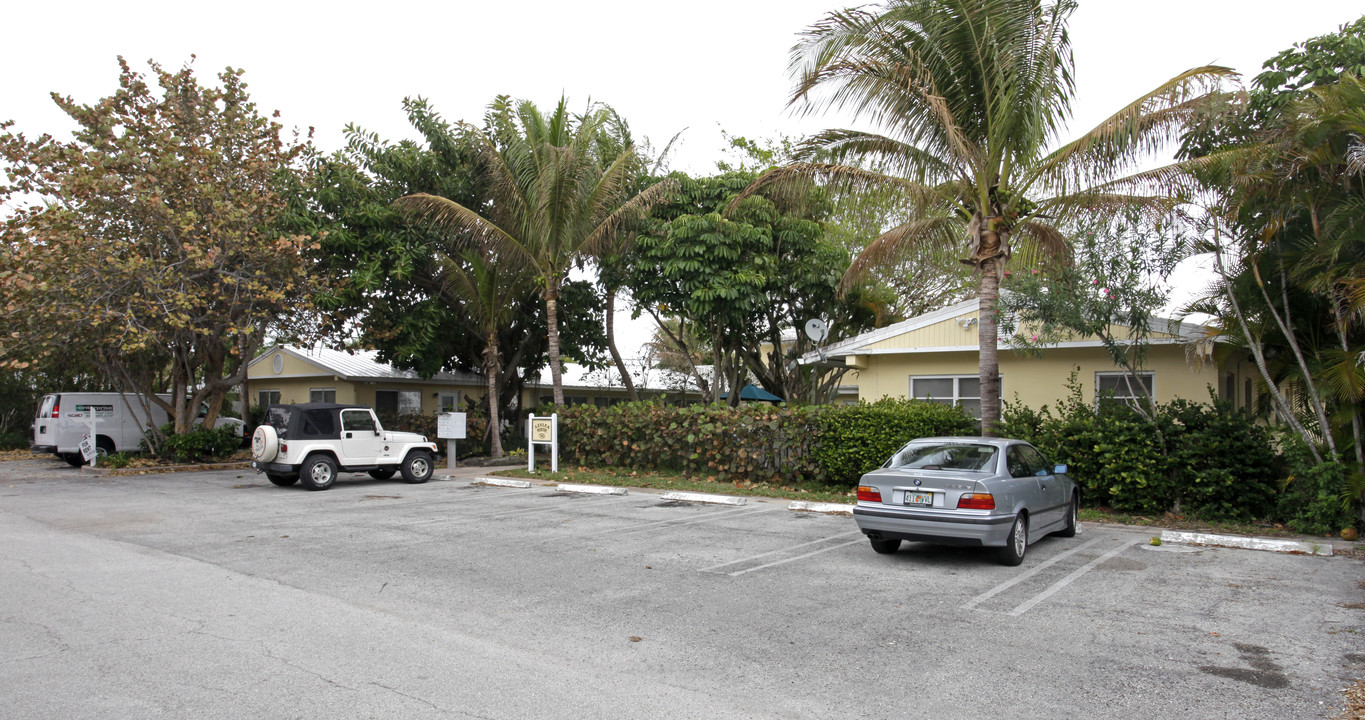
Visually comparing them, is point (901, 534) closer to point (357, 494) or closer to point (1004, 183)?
point (1004, 183)

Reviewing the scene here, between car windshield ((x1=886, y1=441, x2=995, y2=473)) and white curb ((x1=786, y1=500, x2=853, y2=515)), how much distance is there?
146 inches

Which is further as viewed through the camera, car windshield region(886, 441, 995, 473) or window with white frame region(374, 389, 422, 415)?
window with white frame region(374, 389, 422, 415)

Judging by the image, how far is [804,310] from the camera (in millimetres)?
24438

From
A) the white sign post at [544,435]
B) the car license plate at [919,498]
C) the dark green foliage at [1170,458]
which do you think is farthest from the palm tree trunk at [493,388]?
the car license plate at [919,498]

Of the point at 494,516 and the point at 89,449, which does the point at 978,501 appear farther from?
the point at 89,449

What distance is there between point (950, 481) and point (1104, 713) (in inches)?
156

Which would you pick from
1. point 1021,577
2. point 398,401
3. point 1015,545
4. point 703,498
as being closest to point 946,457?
point 1015,545

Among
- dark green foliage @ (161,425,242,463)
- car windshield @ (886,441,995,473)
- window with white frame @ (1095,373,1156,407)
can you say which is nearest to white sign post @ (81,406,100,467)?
dark green foliage @ (161,425,242,463)

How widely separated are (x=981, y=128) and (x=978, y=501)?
23.1 feet

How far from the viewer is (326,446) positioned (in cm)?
1714

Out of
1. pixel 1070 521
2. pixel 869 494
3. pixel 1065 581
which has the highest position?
pixel 869 494

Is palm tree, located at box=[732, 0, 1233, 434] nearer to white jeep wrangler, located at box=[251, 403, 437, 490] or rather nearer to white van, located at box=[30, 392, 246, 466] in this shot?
white jeep wrangler, located at box=[251, 403, 437, 490]

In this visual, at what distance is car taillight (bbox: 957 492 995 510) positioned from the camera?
839 cm

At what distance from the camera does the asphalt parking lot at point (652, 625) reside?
4.93 meters
